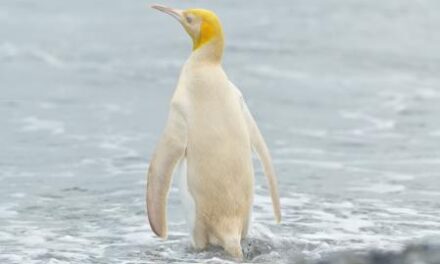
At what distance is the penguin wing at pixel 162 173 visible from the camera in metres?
6.91

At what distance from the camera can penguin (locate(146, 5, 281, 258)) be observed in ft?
22.8

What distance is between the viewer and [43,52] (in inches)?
582

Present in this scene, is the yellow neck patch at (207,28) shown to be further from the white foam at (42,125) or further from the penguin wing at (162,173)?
the white foam at (42,125)

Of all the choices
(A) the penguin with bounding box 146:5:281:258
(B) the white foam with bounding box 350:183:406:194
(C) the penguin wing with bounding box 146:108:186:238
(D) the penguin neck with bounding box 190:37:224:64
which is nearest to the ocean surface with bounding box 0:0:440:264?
(B) the white foam with bounding box 350:183:406:194

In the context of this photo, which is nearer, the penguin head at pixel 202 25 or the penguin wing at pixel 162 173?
the penguin wing at pixel 162 173

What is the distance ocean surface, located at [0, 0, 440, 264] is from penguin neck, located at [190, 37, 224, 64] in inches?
37.9

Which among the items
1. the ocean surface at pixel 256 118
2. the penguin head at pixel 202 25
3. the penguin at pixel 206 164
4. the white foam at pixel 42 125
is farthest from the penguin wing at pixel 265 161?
the white foam at pixel 42 125

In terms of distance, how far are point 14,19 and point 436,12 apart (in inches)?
213

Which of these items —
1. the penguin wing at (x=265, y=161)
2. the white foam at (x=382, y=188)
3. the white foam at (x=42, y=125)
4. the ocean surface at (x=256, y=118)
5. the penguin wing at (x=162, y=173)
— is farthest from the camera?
the white foam at (x=42, y=125)

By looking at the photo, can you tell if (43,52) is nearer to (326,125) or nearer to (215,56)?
(326,125)

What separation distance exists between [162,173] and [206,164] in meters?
0.23

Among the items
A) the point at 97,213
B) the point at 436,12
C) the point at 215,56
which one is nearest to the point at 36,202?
the point at 97,213

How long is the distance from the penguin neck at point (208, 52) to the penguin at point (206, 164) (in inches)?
3.6

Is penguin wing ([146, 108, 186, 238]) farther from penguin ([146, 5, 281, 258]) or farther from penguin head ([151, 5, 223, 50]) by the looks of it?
penguin head ([151, 5, 223, 50])
